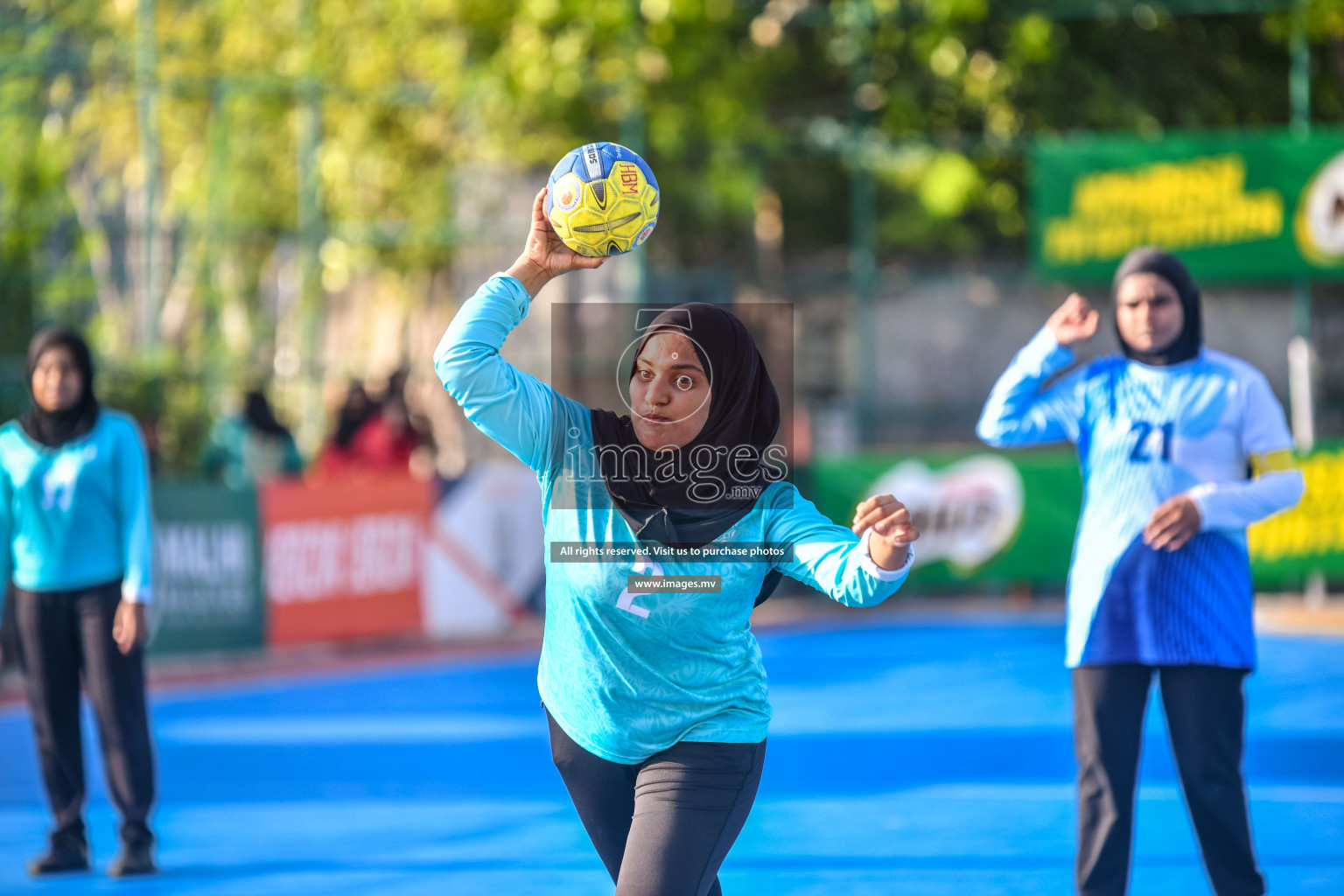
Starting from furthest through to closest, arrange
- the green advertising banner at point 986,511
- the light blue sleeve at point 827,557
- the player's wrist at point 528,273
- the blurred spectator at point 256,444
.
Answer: the green advertising banner at point 986,511 → the blurred spectator at point 256,444 → the player's wrist at point 528,273 → the light blue sleeve at point 827,557

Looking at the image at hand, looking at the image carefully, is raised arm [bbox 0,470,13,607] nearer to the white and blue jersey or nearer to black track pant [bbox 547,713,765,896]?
black track pant [bbox 547,713,765,896]

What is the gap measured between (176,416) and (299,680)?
391cm

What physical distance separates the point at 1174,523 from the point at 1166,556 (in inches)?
7.6

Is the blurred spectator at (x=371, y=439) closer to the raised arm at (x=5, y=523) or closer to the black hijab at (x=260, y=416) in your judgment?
the black hijab at (x=260, y=416)

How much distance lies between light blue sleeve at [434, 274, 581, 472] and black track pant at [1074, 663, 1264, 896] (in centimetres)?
230

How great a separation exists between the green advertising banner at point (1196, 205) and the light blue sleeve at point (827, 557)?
43.8 ft

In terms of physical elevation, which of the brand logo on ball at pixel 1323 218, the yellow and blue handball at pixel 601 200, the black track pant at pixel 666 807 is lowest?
the black track pant at pixel 666 807

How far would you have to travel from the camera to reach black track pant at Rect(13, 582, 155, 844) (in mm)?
6441

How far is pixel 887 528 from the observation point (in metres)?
3.22

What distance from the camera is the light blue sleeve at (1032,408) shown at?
5.26 m

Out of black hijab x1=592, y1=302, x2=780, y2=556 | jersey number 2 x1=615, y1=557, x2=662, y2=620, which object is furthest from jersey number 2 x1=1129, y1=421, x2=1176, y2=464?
jersey number 2 x1=615, y1=557, x2=662, y2=620

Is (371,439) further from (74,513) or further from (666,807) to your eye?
(666,807)

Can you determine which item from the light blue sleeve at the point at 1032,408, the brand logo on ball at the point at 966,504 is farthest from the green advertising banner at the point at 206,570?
the light blue sleeve at the point at 1032,408

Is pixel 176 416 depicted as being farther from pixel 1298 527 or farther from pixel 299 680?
pixel 1298 527
